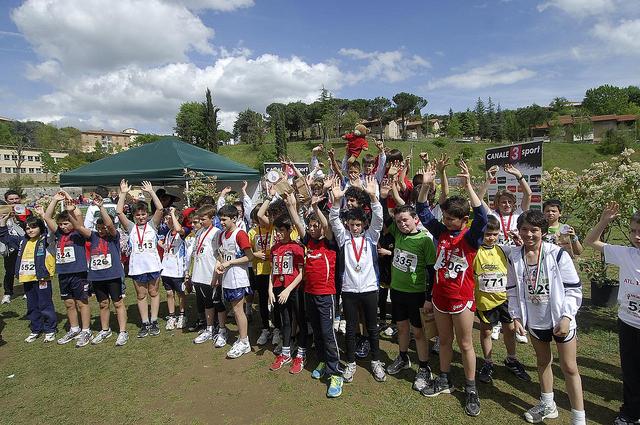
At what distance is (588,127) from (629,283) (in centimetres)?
7630

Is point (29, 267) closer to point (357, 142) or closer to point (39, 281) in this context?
point (39, 281)

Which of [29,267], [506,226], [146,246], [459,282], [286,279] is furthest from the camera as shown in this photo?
[29,267]

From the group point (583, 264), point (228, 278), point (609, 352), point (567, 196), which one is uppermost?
point (567, 196)

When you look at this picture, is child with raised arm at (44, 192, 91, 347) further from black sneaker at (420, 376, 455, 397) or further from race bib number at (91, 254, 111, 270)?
black sneaker at (420, 376, 455, 397)

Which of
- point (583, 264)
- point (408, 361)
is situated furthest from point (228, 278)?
point (583, 264)

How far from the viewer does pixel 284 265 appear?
13.5 ft

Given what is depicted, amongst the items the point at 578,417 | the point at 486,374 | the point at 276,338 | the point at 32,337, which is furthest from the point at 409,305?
the point at 32,337

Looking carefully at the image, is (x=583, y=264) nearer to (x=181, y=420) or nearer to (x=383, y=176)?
(x=383, y=176)

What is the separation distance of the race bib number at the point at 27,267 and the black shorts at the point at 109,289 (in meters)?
1.27

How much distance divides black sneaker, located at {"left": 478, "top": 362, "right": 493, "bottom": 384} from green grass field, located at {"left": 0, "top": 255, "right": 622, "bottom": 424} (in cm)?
8

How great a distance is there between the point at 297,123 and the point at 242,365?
78274 mm

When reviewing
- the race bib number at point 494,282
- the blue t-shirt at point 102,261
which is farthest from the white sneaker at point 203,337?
the race bib number at point 494,282

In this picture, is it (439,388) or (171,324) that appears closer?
(439,388)

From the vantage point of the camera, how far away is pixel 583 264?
616 centimetres
